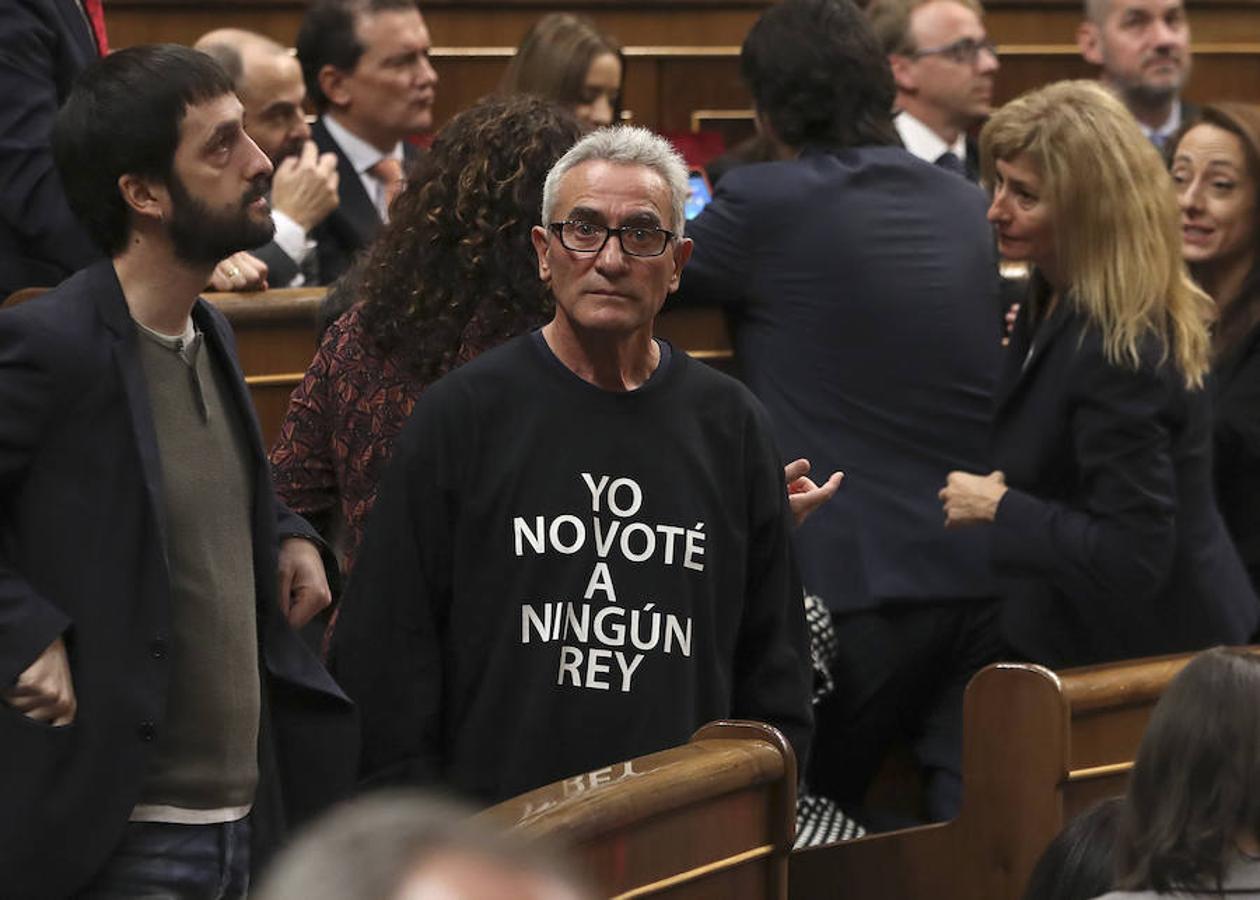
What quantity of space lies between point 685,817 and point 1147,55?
4.10 metres

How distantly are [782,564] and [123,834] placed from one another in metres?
0.90

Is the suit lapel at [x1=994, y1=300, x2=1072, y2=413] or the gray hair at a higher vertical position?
the gray hair

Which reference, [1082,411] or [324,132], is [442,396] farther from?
[324,132]

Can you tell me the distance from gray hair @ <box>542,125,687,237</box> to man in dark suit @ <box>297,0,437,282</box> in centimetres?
211

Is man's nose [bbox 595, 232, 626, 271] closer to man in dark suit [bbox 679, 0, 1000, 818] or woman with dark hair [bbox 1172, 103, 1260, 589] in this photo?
man in dark suit [bbox 679, 0, 1000, 818]

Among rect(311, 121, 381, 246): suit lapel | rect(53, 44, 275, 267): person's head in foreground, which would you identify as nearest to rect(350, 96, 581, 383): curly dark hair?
rect(53, 44, 275, 267): person's head in foreground

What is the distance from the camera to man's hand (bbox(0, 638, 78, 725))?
7.71 ft

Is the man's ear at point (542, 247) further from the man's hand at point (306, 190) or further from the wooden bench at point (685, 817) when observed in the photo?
the man's hand at point (306, 190)

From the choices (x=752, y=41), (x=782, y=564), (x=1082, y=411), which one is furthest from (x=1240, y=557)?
(x=782, y=564)

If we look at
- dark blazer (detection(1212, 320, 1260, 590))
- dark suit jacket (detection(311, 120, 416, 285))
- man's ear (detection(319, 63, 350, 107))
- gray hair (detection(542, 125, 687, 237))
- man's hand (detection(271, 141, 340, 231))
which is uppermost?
gray hair (detection(542, 125, 687, 237))

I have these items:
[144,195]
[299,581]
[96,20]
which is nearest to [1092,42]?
[96,20]

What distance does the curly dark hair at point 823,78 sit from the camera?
12.9ft

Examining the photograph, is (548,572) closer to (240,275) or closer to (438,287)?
(438,287)

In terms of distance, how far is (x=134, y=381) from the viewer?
2463 mm
